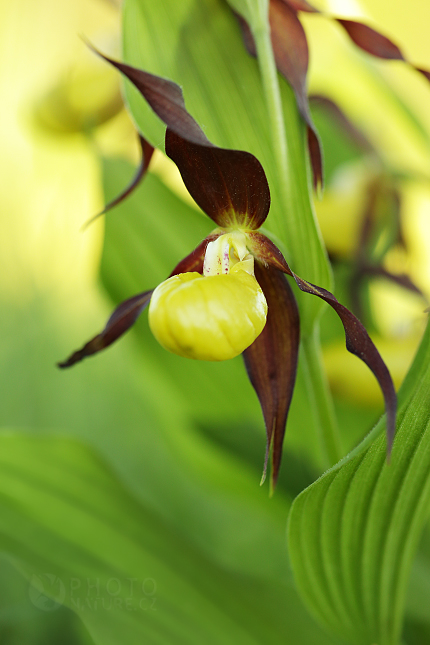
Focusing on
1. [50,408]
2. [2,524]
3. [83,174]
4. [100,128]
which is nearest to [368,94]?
[100,128]

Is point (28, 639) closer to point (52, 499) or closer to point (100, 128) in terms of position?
point (52, 499)

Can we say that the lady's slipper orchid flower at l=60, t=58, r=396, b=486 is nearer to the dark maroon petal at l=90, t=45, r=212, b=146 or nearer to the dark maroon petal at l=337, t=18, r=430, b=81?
the dark maroon petal at l=90, t=45, r=212, b=146

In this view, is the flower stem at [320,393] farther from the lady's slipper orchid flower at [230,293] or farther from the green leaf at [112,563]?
the green leaf at [112,563]

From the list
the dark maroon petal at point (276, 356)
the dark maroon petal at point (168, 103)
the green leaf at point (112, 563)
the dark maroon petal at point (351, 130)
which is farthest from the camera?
the dark maroon petal at point (351, 130)

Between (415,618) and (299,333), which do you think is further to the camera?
(415,618)

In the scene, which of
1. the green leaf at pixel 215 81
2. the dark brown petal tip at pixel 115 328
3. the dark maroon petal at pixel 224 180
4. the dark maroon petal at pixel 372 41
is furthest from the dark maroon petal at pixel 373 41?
the dark brown petal tip at pixel 115 328

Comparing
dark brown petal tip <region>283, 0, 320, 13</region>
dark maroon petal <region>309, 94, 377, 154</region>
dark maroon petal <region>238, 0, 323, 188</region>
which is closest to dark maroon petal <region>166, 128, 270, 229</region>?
dark maroon petal <region>238, 0, 323, 188</region>
